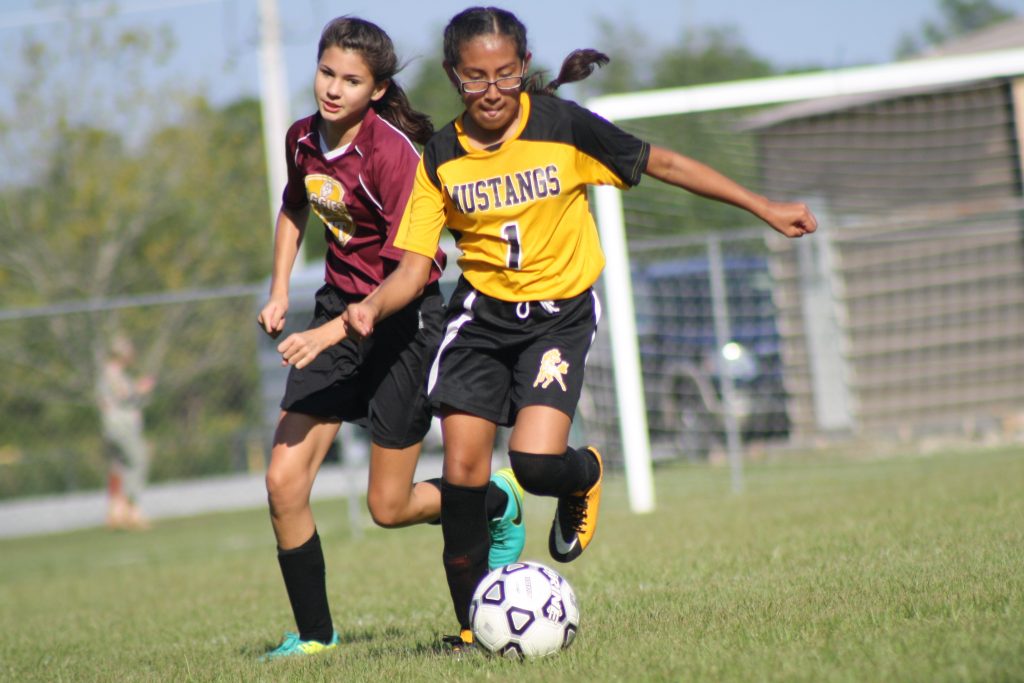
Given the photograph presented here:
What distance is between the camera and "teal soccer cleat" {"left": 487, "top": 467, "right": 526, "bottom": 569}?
5000mm

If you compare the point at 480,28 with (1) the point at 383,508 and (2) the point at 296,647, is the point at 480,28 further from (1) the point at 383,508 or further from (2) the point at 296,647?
(2) the point at 296,647

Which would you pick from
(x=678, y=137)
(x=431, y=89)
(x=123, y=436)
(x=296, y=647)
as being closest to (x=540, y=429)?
(x=296, y=647)

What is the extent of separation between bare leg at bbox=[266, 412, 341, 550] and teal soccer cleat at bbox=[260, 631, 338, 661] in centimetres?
46

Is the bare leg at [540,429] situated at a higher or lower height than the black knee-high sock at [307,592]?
higher

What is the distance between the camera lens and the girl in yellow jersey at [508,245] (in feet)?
13.9

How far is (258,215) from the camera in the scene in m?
24.6

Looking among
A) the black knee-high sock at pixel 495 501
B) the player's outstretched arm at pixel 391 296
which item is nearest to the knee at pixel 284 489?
the black knee-high sock at pixel 495 501

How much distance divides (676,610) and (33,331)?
54.4 ft

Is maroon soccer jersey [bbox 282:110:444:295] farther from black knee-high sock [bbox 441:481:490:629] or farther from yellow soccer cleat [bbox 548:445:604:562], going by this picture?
yellow soccer cleat [bbox 548:445:604:562]

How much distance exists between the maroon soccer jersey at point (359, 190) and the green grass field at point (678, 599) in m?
1.45

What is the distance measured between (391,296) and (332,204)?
78 centimetres

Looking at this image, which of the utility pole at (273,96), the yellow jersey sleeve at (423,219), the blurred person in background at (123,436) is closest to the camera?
the yellow jersey sleeve at (423,219)

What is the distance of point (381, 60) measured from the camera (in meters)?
4.71

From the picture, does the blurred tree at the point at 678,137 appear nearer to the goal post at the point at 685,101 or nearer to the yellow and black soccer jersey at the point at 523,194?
the goal post at the point at 685,101
